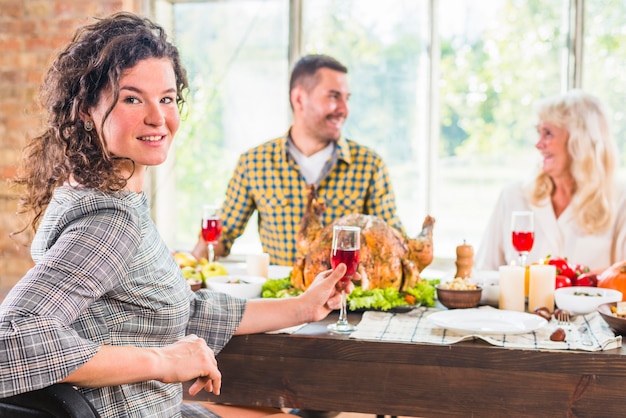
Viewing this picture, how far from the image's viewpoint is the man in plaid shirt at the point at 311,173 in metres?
3.66

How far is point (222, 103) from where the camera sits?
465cm

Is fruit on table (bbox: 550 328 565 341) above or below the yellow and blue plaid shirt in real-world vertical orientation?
below

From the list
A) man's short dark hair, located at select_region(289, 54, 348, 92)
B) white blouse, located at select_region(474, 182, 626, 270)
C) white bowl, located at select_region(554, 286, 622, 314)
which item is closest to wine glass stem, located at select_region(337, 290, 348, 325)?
white bowl, located at select_region(554, 286, 622, 314)

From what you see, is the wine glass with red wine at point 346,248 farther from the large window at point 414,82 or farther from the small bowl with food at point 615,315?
the large window at point 414,82

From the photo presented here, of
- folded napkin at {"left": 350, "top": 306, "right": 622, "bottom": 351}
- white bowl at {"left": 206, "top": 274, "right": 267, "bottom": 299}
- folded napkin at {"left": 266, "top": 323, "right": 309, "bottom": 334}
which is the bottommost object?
folded napkin at {"left": 266, "top": 323, "right": 309, "bottom": 334}

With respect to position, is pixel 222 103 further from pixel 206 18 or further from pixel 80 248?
pixel 80 248

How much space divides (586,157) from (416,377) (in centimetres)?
182

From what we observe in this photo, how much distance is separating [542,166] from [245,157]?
1391mm

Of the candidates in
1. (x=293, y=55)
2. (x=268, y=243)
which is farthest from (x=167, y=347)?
(x=293, y=55)

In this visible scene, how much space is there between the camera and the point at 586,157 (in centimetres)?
329

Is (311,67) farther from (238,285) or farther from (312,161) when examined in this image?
(238,285)

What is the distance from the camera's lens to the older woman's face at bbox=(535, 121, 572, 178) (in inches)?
132

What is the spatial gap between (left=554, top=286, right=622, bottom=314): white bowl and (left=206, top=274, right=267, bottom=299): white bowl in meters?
0.86

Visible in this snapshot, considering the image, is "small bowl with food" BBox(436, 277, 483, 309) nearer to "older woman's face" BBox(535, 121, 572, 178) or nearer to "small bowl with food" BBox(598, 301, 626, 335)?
"small bowl with food" BBox(598, 301, 626, 335)
